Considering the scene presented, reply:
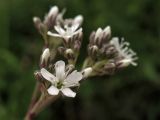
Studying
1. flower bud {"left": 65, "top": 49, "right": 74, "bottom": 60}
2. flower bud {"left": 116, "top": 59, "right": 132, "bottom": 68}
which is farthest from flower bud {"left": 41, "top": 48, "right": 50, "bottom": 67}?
flower bud {"left": 116, "top": 59, "right": 132, "bottom": 68}

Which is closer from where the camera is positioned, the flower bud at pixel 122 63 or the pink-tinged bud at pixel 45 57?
the pink-tinged bud at pixel 45 57

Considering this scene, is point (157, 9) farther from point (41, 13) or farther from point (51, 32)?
point (51, 32)

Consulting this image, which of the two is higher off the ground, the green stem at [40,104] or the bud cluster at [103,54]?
the bud cluster at [103,54]

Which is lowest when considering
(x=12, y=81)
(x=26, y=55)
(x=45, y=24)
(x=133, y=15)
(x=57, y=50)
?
(x=57, y=50)

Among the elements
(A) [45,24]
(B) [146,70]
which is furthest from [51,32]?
(B) [146,70]

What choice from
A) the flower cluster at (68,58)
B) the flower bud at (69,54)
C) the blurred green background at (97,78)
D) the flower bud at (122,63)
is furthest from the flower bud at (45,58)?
the blurred green background at (97,78)

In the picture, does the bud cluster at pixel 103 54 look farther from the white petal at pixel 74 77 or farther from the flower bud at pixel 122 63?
the white petal at pixel 74 77
